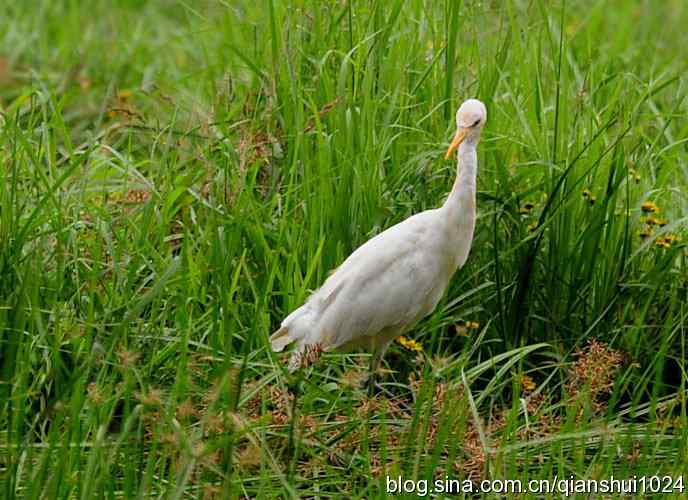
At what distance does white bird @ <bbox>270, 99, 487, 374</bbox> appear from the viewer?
11.2ft

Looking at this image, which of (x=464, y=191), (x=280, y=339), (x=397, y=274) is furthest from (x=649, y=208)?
(x=280, y=339)

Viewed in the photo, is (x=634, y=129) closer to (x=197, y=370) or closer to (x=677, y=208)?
(x=677, y=208)

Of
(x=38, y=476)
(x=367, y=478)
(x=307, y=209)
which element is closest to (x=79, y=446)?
(x=38, y=476)

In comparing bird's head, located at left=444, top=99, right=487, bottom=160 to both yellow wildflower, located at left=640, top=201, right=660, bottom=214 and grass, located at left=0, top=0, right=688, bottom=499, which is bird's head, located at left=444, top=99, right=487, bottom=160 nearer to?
grass, located at left=0, top=0, right=688, bottom=499

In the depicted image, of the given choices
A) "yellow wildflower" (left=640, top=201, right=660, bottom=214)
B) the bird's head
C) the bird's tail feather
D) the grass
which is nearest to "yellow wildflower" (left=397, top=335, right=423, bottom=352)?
the grass

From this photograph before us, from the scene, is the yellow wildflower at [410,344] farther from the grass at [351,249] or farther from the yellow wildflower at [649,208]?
the yellow wildflower at [649,208]

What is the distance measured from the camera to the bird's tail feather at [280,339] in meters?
3.38

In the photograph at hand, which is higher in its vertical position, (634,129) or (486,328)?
(634,129)

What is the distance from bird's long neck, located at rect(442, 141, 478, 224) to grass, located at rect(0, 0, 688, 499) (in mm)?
252

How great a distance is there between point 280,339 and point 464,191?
58 cm

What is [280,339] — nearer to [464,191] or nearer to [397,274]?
[397,274]

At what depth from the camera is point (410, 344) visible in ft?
11.7

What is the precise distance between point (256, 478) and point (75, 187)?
137cm

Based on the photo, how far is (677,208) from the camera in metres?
4.07
